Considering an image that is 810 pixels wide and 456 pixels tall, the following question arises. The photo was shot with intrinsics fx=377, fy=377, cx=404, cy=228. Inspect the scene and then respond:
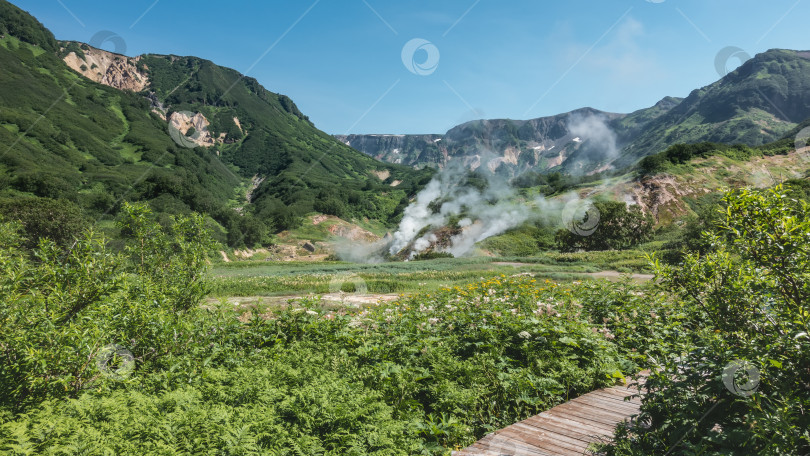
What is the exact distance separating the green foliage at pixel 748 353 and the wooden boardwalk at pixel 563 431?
586 millimetres

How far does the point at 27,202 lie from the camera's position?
39.3 metres

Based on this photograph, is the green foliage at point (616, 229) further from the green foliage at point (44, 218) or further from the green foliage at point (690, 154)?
the green foliage at point (44, 218)

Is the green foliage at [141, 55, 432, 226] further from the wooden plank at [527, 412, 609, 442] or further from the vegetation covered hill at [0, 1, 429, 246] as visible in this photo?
the wooden plank at [527, 412, 609, 442]

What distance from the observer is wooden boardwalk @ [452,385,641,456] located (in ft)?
14.2

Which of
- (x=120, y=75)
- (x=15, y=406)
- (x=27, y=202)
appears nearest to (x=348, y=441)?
(x=15, y=406)

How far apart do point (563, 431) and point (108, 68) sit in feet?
821

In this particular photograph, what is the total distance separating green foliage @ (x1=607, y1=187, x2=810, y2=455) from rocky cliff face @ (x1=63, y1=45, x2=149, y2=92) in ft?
747

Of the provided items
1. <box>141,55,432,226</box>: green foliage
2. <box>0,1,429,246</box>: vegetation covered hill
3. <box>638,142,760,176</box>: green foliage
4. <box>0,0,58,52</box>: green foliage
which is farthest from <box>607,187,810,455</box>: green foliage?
<box>0,0,58,52</box>: green foliage

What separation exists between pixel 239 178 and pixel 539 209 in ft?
457

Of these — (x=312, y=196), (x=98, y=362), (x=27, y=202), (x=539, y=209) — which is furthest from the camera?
(x=312, y=196)

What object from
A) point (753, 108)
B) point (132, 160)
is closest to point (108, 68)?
point (132, 160)

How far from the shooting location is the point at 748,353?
3.13 metres

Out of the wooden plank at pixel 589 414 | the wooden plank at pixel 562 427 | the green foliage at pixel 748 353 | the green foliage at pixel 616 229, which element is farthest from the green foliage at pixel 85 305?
the green foliage at pixel 616 229

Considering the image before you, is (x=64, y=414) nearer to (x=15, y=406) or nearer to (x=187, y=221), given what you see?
(x=15, y=406)
